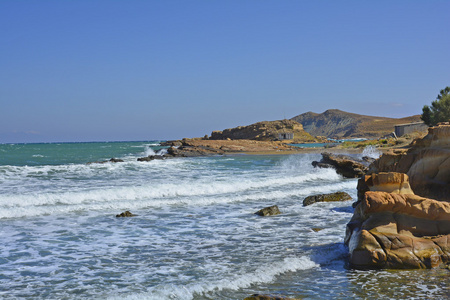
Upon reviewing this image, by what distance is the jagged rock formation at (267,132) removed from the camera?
133 metres

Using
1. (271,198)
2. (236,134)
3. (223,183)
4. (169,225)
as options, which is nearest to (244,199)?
(271,198)

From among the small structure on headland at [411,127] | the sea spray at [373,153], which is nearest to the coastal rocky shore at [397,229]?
the sea spray at [373,153]

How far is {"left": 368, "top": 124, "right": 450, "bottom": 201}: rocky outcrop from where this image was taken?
1013 cm

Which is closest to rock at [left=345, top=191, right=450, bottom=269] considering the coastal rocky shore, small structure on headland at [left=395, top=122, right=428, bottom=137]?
the coastal rocky shore

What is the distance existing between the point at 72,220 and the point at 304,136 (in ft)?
437

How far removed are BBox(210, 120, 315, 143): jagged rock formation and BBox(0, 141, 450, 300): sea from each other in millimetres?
114179

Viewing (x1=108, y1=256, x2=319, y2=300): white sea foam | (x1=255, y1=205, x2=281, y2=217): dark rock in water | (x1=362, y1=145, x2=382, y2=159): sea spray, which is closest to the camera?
(x1=108, y1=256, x2=319, y2=300): white sea foam

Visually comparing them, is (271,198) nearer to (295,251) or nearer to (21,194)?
(295,251)

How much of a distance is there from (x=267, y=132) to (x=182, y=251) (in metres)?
125

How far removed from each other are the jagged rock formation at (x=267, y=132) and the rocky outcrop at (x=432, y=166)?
389 feet

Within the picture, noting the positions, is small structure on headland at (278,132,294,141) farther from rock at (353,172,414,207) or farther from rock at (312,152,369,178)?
rock at (353,172,414,207)

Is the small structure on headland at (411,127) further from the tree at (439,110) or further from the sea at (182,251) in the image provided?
the sea at (182,251)

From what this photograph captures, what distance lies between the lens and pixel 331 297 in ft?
21.4

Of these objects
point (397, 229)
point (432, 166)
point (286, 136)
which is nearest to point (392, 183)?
point (397, 229)
